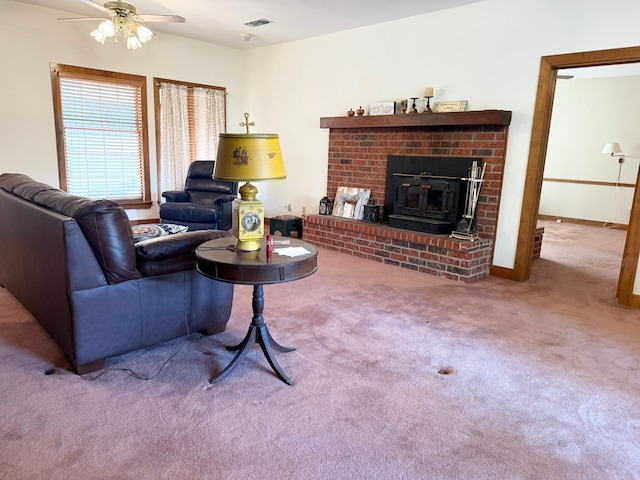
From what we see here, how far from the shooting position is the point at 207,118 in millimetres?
6574

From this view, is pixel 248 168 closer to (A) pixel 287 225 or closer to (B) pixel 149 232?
(B) pixel 149 232

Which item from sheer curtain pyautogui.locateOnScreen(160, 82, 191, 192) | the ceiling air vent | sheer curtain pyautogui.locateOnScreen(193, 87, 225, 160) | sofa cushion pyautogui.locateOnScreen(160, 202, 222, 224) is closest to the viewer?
the ceiling air vent

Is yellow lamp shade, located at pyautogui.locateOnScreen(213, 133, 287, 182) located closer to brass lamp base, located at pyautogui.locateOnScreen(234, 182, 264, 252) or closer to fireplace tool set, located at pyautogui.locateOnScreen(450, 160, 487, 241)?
brass lamp base, located at pyautogui.locateOnScreen(234, 182, 264, 252)

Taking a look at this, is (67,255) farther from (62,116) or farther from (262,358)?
(62,116)

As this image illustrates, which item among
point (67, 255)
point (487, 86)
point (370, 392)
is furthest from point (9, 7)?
point (370, 392)

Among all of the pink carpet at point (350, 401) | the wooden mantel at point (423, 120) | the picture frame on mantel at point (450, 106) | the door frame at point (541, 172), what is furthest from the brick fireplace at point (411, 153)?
the pink carpet at point (350, 401)

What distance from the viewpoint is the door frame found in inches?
138

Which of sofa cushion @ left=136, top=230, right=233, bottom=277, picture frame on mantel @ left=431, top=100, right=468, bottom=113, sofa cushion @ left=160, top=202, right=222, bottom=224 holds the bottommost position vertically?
sofa cushion @ left=160, top=202, right=222, bottom=224

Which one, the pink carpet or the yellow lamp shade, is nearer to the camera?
the pink carpet

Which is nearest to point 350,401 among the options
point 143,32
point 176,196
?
point 143,32

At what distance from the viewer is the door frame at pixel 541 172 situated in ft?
11.5

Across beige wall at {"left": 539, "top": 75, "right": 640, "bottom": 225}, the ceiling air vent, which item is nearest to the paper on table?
the ceiling air vent

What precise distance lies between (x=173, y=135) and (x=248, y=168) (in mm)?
4654

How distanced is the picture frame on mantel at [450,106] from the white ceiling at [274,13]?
0.93 metres
